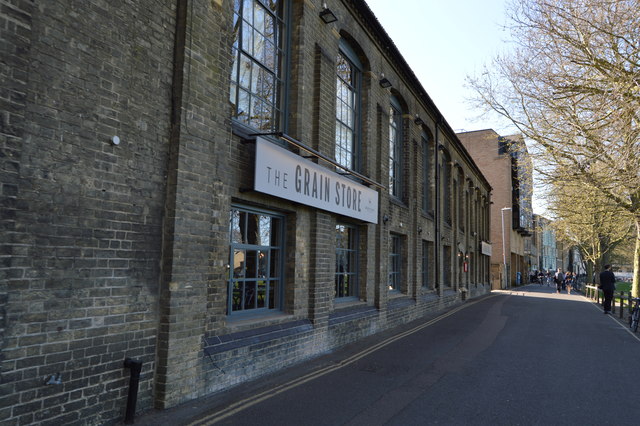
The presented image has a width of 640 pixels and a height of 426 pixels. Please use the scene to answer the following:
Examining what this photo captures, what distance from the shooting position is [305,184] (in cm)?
753

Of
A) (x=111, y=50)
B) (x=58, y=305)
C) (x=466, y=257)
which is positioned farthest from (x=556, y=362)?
(x=466, y=257)

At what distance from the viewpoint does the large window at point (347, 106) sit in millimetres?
10125

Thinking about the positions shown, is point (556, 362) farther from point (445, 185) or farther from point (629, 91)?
point (445, 185)

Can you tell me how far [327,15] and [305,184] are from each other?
12.2 feet

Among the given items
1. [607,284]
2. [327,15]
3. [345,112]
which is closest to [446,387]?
[345,112]

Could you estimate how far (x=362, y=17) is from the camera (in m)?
10.8

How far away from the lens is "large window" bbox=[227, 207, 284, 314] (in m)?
6.55

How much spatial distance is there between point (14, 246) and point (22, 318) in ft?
1.97

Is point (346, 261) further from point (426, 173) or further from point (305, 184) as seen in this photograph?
point (426, 173)

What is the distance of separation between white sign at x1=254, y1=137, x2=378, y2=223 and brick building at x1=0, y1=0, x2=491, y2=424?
0.03 m

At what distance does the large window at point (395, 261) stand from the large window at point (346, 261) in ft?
10.3

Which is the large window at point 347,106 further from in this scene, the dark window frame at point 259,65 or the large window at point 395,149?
the large window at point 395,149

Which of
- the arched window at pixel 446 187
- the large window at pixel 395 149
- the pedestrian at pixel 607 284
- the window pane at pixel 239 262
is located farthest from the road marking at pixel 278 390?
the arched window at pixel 446 187

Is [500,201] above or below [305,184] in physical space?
above
